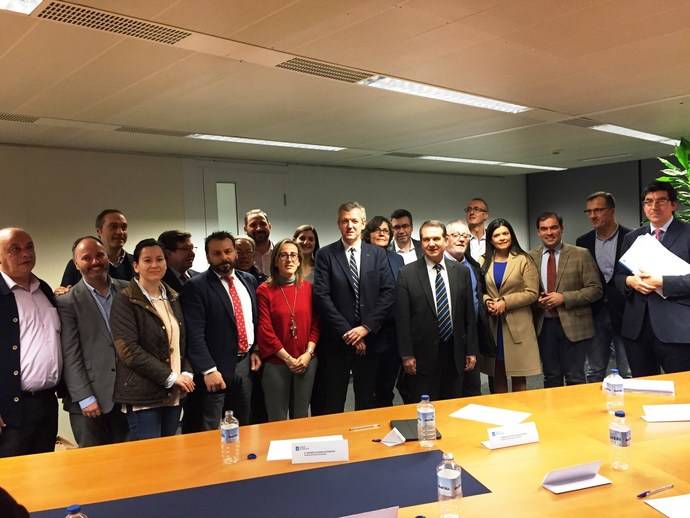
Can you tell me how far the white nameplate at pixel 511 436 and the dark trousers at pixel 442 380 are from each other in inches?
55.9

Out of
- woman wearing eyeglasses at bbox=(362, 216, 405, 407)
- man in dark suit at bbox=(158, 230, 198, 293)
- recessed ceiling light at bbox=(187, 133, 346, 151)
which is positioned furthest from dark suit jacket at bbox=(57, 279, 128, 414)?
recessed ceiling light at bbox=(187, 133, 346, 151)

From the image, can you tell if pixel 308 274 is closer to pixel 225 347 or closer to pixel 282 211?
pixel 225 347

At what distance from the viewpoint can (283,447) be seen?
2.06 meters

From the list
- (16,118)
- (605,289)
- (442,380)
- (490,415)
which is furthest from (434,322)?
(16,118)

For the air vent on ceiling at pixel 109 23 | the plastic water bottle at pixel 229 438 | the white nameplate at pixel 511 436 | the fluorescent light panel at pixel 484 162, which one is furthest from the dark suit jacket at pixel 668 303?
the fluorescent light panel at pixel 484 162

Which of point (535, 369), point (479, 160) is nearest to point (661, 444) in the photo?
point (535, 369)

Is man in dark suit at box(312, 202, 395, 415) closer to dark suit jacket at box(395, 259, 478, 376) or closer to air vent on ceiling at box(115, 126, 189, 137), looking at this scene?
dark suit jacket at box(395, 259, 478, 376)

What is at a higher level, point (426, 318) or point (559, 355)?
point (426, 318)

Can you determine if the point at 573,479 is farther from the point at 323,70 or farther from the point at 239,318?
the point at 323,70

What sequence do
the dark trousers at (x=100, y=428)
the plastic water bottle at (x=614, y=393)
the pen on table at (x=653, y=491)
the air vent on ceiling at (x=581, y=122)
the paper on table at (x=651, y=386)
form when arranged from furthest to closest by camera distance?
the air vent on ceiling at (x=581, y=122), the dark trousers at (x=100, y=428), the paper on table at (x=651, y=386), the plastic water bottle at (x=614, y=393), the pen on table at (x=653, y=491)

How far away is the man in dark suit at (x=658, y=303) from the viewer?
3.29m

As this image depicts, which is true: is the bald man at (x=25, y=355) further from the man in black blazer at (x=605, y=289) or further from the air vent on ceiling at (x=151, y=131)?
the man in black blazer at (x=605, y=289)

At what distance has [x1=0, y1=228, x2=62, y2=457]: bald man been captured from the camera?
2615 millimetres

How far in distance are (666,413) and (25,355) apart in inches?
114
